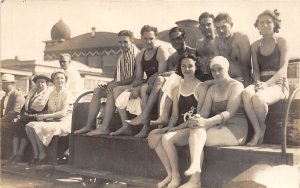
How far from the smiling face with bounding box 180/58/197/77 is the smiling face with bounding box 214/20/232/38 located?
1.83 feet

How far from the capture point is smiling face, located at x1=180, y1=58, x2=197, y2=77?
3756 millimetres

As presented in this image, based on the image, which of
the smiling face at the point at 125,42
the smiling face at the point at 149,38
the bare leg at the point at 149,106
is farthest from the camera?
the smiling face at the point at 125,42

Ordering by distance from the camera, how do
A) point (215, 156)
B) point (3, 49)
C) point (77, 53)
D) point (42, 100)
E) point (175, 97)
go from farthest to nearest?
point (77, 53) < point (42, 100) < point (3, 49) < point (175, 97) < point (215, 156)

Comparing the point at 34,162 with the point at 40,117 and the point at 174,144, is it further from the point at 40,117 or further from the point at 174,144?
the point at 174,144

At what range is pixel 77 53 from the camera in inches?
1102

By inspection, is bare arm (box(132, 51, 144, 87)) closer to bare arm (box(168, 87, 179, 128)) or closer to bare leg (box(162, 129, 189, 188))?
bare arm (box(168, 87, 179, 128))

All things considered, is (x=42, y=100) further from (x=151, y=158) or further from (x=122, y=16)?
(x=151, y=158)

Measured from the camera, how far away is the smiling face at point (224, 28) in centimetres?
403

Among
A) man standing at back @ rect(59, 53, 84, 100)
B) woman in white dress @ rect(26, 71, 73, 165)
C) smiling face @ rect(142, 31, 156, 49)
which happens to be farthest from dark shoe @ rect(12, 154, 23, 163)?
smiling face @ rect(142, 31, 156, 49)

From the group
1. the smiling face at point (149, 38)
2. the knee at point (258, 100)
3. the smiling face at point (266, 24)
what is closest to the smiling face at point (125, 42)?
the smiling face at point (149, 38)

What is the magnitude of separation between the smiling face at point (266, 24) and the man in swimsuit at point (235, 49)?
1.02 ft

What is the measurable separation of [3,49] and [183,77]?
2740 mm

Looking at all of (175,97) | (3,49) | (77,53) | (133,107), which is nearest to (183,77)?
(175,97)

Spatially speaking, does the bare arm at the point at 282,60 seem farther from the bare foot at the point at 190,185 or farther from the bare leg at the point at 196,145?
the bare foot at the point at 190,185
